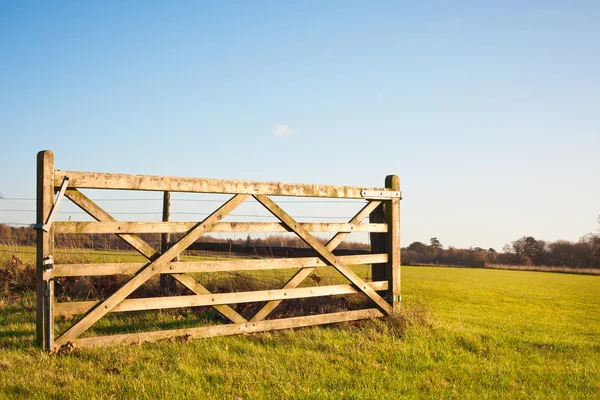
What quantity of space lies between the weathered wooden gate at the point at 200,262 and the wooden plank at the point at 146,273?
0.5 inches

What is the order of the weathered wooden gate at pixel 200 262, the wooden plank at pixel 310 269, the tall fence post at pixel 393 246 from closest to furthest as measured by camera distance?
the weathered wooden gate at pixel 200 262, the wooden plank at pixel 310 269, the tall fence post at pixel 393 246

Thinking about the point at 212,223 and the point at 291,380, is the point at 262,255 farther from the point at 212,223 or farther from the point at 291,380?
the point at 291,380

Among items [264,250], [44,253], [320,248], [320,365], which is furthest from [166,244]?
[320,365]

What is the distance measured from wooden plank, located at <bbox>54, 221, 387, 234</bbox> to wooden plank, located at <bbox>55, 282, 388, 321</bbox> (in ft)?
3.06

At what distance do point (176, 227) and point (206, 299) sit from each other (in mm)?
1143

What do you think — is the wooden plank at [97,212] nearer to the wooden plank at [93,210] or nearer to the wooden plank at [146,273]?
the wooden plank at [93,210]

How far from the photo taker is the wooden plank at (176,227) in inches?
267

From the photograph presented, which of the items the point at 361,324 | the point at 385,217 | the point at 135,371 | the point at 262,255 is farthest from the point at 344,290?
the point at 135,371

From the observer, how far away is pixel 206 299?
24.7 feet

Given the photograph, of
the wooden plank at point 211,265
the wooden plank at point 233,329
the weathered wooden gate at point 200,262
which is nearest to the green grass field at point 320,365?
the wooden plank at point 233,329

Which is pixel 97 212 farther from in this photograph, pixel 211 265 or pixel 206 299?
pixel 206 299

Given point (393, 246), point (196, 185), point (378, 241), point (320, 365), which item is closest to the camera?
point (320, 365)

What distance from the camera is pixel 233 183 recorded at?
778 centimetres

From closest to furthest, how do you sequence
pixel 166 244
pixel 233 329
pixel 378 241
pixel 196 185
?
pixel 196 185 → pixel 233 329 → pixel 378 241 → pixel 166 244
